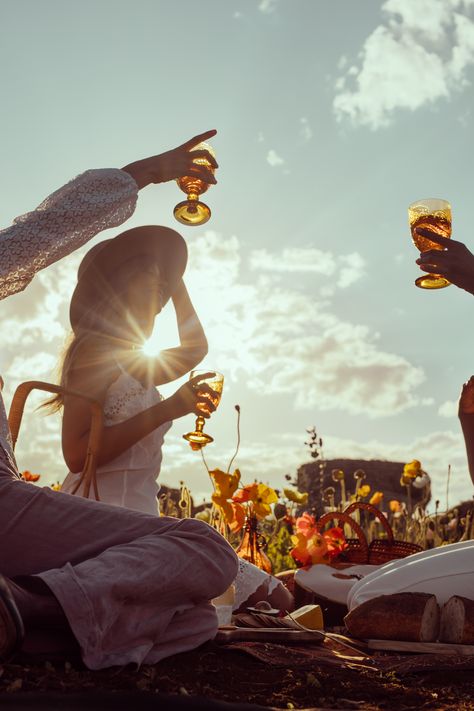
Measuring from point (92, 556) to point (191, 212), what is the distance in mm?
2541

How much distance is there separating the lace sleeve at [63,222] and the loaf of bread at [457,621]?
2204 millimetres

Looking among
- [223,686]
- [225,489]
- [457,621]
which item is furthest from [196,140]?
[225,489]

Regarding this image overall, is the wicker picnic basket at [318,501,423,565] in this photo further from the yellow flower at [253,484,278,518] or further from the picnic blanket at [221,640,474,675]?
the picnic blanket at [221,640,474,675]

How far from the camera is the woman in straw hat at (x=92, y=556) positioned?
6.98 feet

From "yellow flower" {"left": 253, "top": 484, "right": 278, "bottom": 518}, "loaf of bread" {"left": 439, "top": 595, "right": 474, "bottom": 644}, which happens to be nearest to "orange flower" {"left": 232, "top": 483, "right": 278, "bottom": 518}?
"yellow flower" {"left": 253, "top": 484, "right": 278, "bottom": 518}

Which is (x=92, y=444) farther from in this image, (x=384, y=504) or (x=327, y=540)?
(x=384, y=504)

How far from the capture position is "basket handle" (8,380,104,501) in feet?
11.1

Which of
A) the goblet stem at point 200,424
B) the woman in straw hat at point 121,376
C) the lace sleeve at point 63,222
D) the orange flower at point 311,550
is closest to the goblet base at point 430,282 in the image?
the woman in straw hat at point 121,376

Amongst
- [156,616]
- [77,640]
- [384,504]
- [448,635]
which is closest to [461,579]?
[448,635]

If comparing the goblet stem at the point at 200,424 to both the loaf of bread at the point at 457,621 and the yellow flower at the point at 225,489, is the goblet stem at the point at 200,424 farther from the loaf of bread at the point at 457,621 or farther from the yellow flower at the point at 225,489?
the loaf of bread at the point at 457,621

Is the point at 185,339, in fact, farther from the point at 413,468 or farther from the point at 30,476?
the point at 413,468

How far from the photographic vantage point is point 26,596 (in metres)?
2.06

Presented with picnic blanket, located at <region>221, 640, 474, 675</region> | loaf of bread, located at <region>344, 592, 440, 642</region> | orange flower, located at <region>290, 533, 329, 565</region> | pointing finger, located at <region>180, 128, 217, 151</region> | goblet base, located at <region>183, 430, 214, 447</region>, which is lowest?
picnic blanket, located at <region>221, 640, 474, 675</region>

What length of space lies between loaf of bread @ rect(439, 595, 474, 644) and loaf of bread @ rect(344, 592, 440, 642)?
4cm
